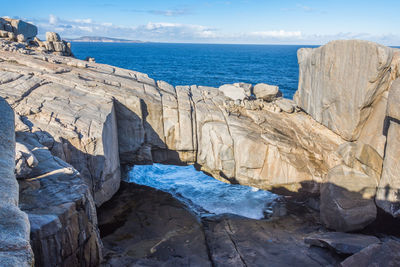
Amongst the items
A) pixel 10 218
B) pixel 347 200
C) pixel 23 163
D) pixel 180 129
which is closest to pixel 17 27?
pixel 180 129

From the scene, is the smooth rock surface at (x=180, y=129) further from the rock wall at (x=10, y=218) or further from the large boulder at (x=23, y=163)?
the rock wall at (x=10, y=218)

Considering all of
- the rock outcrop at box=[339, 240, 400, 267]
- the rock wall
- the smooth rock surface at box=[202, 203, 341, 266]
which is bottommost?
the smooth rock surface at box=[202, 203, 341, 266]

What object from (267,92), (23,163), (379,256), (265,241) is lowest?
(265,241)

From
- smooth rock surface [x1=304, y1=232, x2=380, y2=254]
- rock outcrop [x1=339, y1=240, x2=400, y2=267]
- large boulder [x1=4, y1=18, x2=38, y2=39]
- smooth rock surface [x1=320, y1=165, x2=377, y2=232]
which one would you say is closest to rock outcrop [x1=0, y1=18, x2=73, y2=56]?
large boulder [x1=4, y1=18, x2=38, y2=39]

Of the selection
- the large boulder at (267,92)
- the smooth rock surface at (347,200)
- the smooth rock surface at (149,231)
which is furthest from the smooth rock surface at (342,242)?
the large boulder at (267,92)

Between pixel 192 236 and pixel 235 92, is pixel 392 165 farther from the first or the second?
pixel 235 92

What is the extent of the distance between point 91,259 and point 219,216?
668 cm

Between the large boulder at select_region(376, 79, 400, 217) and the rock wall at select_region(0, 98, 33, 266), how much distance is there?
453 inches

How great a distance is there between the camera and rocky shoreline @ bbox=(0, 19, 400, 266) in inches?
284

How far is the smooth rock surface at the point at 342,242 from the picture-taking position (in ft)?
28.8

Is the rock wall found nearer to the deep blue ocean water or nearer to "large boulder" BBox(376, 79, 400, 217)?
"large boulder" BBox(376, 79, 400, 217)

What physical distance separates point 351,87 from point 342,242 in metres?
7.00

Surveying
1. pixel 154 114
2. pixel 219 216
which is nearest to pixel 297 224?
pixel 219 216

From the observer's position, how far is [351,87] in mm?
13133
